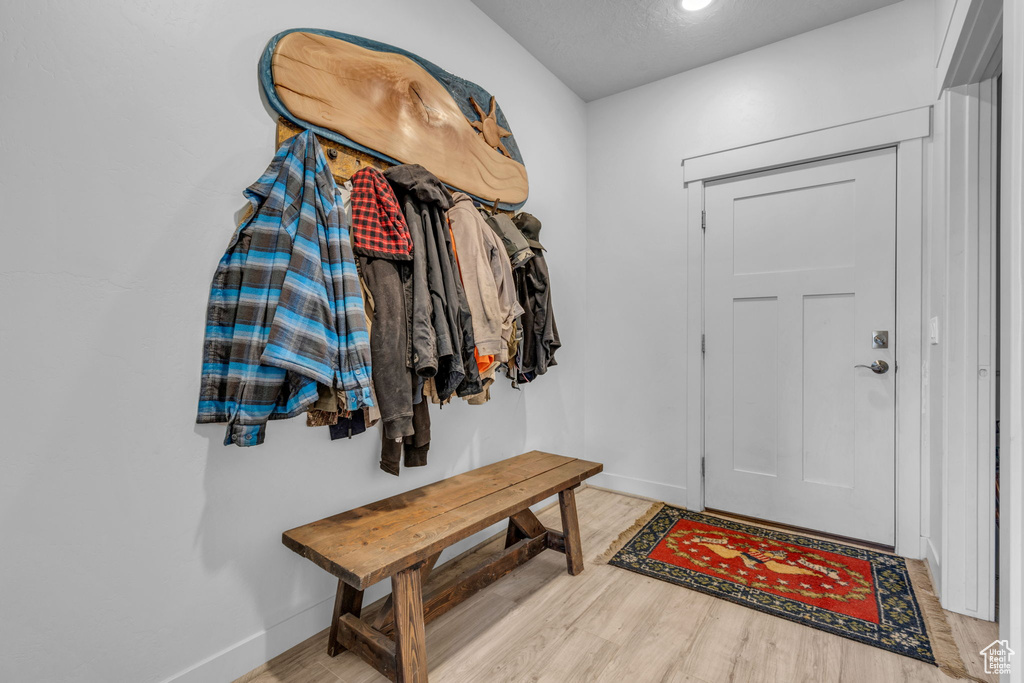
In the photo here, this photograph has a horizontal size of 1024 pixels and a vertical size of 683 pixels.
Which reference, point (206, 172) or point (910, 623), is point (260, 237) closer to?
point (206, 172)

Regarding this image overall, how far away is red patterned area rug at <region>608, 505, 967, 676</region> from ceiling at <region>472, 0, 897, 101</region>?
2602mm

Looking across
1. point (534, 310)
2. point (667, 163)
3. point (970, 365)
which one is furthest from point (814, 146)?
point (534, 310)

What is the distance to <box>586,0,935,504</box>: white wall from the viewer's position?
2260mm

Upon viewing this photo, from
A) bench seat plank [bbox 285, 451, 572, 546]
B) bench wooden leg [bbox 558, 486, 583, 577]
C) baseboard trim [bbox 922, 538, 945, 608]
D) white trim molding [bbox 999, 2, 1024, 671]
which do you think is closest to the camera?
→ white trim molding [bbox 999, 2, 1024, 671]

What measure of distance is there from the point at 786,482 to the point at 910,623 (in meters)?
0.86

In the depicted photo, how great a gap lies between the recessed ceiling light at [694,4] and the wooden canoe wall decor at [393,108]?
99cm

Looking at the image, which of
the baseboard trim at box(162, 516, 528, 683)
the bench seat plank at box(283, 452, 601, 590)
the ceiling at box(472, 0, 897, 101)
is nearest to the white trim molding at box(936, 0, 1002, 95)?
the ceiling at box(472, 0, 897, 101)

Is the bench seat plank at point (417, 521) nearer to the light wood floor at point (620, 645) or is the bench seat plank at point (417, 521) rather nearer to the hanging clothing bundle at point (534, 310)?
the light wood floor at point (620, 645)

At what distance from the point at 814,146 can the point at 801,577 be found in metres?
2.07

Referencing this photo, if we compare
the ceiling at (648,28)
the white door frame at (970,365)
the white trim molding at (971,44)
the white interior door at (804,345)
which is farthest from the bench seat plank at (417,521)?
the ceiling at (648,28)

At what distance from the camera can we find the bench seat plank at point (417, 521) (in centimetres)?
127

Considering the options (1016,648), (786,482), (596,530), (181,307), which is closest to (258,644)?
(181,307)

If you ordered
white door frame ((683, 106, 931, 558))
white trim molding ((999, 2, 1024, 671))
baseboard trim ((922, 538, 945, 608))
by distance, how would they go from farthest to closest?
white door frame ((683, 106, 931, 558))
baseboard trim ((922, 538, 945, 608))
white trim molding ((999, 2, 1024, 671))

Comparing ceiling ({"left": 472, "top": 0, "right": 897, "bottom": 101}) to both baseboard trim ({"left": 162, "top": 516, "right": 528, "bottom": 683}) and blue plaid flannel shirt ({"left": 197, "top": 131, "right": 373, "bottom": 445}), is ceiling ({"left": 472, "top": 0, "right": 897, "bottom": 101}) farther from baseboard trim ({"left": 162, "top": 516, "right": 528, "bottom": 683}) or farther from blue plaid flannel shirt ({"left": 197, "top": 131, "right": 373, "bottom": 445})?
baseboard trim ({"left": 162, "top": 516, "right": 528, "bottom": 683})
